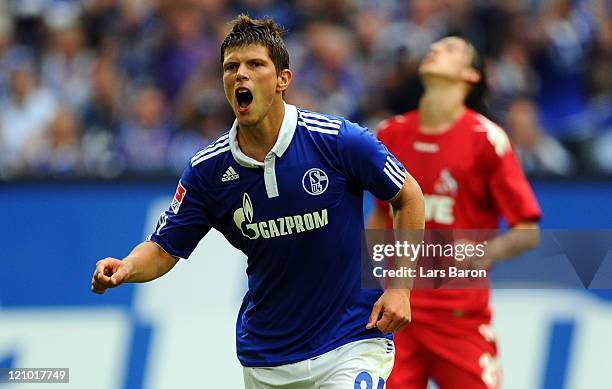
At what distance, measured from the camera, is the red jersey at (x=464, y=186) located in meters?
6.06

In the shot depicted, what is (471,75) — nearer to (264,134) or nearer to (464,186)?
(464,186)

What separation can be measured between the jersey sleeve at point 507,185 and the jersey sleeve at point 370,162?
1435 mm

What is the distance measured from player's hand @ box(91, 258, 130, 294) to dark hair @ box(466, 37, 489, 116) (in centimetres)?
276

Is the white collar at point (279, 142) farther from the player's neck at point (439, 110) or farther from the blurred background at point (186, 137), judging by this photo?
the blurred background at point (186, 137)

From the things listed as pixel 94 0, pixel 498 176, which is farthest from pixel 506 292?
pixel 94 0

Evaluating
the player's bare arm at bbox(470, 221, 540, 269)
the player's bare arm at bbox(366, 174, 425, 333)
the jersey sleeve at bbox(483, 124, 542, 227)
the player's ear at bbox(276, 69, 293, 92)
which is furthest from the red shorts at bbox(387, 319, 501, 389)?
the player's ear at bbox(276, 69, 293, 92)

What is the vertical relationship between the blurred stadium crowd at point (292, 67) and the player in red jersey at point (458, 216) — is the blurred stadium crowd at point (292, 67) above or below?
above

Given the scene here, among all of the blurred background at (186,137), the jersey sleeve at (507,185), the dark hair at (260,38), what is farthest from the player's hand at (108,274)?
the blurred background at (186,137)

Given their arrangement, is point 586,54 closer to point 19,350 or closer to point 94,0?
point 94,0

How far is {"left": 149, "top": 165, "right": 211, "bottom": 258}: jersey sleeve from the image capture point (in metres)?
4.96

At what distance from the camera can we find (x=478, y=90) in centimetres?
674

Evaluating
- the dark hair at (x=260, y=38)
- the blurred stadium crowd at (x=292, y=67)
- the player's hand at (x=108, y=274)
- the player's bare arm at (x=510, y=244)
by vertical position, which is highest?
the blurred stadium crowd at (x=292, y=67)

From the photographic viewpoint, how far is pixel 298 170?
4.79 meters

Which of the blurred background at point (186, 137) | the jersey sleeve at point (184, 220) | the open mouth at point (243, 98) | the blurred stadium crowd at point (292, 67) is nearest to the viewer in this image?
the open mouth at point (243, 98)
